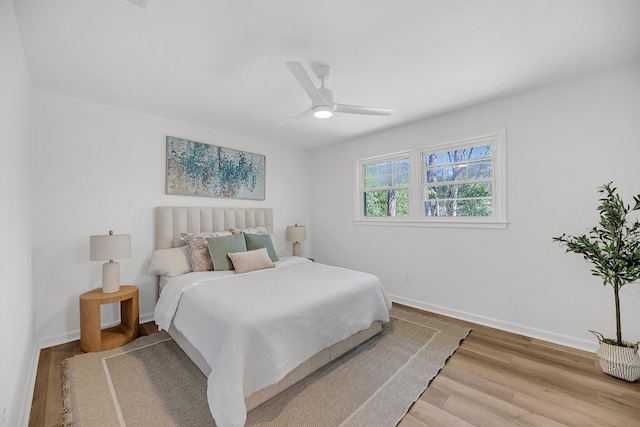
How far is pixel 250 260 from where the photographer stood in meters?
3.07

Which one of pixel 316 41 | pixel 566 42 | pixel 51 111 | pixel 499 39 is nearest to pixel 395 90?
pixel 499 39

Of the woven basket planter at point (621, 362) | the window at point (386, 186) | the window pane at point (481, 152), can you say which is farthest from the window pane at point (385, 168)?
the woven basket planter at point (621, 362)

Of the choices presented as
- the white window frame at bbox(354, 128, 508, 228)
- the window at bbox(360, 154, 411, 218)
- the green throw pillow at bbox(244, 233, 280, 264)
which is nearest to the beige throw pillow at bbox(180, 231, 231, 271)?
the green throw pillow at bbox(244, 233, 280, 264)

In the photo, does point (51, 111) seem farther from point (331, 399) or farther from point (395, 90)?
point (331, 399)

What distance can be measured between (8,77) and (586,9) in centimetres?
346

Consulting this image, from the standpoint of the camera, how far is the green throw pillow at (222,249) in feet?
10.0

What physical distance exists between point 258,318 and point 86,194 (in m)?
2.48

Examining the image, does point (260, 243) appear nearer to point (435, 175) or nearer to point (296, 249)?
point (296, 249)

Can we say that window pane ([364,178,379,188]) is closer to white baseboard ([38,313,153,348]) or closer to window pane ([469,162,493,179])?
window pane ([469,162,493,179])

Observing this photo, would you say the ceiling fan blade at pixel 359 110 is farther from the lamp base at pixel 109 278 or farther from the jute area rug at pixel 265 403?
the lamp base at pixel 109 278

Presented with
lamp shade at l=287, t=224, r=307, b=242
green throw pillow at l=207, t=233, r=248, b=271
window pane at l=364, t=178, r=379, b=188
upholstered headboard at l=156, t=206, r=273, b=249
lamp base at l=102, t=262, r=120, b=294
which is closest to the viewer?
lamp base at l=102, t=262, r=120, b=294

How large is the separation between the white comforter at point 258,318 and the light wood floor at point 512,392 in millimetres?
773

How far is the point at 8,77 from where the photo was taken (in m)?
1.52

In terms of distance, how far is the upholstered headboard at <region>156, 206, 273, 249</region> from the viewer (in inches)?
128
